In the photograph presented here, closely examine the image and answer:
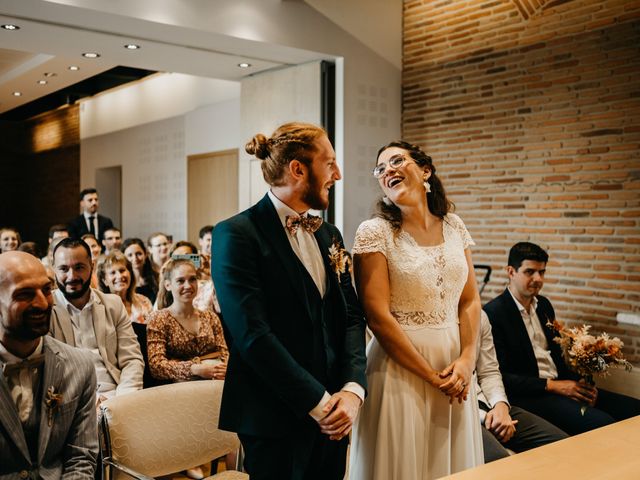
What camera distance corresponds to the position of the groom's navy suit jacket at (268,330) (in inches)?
74.1

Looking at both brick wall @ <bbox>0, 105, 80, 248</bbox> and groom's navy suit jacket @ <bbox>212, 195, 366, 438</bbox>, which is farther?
brick wall @ <bbox>0, 105, 80, 248</bbox>

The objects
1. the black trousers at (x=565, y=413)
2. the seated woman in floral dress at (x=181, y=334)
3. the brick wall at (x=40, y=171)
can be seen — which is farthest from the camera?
the brick wall at (x=40, y=171)

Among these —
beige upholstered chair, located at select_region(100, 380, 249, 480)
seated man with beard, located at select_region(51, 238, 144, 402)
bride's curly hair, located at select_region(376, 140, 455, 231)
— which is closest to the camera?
beige upholstered chair, located at select_region(100, 380, 249, 480)

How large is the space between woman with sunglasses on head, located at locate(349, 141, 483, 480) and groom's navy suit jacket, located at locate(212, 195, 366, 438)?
36 cm

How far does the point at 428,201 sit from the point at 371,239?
372 mm

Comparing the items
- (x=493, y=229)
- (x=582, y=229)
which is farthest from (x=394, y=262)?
(x=493, y=229)

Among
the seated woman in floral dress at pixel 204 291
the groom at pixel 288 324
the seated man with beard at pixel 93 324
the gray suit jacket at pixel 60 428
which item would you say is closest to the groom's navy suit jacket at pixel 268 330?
the groom at pixel 288 324

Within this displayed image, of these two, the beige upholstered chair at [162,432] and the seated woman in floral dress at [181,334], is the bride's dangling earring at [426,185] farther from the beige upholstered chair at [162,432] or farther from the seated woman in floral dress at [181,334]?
the seated woman in floral dress at [181,334]

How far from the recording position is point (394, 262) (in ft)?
8.05

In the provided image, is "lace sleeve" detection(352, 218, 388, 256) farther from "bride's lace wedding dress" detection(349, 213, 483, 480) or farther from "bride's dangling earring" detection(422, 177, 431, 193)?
"bride's dangling earring" detection(422, 177, 431, 193)

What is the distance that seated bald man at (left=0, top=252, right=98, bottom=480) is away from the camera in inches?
73.4

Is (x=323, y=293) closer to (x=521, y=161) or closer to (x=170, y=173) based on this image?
(x=521, y=161)

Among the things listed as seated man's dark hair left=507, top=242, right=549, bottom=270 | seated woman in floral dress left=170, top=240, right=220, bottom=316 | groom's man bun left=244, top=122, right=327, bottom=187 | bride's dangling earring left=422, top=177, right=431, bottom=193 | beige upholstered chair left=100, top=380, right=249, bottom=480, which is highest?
groom's man bun left=244, top=122, right=327, bottom=187

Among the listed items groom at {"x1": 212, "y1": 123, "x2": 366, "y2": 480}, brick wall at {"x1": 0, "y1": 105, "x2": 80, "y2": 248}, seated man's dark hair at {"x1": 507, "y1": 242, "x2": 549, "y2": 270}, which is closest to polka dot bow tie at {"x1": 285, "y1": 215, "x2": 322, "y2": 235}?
groom at {"x1": 212, "y1": 123, "x2": 366, "y2": 480}
